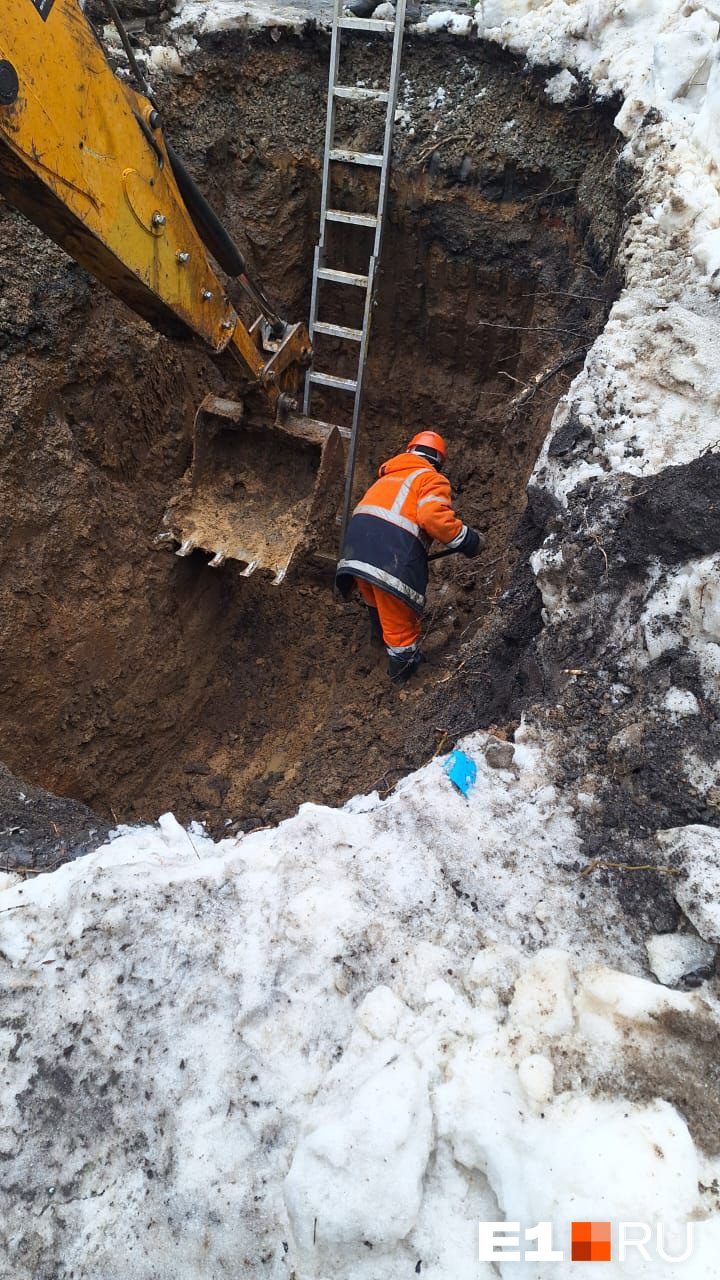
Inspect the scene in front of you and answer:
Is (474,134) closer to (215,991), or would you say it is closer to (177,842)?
(177,842)

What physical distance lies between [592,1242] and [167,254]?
3.81 m

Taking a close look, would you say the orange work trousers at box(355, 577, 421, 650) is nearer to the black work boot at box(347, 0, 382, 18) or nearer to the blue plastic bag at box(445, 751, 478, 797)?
the blue plastic bag at box(445, 751, 478, 797)

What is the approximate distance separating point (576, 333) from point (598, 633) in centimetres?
272

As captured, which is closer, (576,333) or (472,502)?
(576,333)

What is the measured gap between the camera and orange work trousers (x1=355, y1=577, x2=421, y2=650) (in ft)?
15.3

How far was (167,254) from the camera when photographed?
3.22m

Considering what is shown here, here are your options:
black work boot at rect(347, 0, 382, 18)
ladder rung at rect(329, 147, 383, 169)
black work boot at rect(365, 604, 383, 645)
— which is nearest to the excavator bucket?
black work boot at rect(365, 604, 383, 645)

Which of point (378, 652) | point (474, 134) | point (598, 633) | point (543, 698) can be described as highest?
point (474, 134)

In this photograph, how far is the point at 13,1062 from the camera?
84.0 inches

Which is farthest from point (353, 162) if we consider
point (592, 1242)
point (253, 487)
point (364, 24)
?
point (592, 1242)

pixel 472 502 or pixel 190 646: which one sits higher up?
pixel 472 502

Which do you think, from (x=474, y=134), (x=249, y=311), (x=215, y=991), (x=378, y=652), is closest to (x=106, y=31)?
(x=249, y=311)

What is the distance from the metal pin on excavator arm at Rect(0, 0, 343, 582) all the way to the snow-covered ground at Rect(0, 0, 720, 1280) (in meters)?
2.32

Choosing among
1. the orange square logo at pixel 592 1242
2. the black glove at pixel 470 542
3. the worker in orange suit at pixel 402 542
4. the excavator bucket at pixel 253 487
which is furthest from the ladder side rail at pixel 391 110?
the orange square logo at pixel 592 1242
